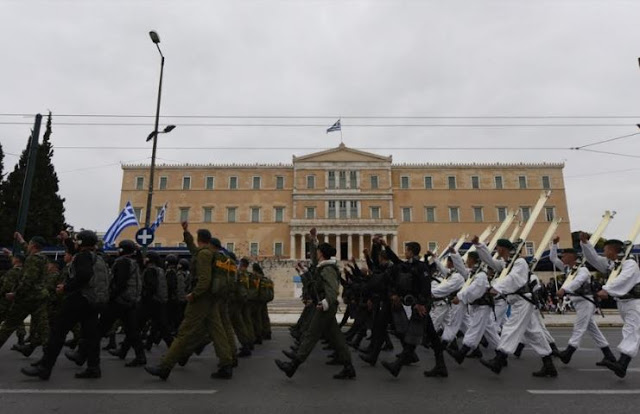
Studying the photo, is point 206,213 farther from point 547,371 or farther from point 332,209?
point 547,371

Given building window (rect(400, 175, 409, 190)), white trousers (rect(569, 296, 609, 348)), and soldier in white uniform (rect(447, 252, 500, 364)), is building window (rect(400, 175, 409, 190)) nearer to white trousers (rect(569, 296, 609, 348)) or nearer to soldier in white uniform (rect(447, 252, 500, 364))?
soldier in white uniform (rect(447, 252, 500, 364))

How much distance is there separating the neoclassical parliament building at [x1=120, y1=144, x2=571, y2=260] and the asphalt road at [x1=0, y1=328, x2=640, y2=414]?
1892 inches

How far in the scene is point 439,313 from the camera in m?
9.16

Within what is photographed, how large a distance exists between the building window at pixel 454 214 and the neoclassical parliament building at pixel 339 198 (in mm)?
134

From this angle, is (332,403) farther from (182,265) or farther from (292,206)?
(292,206)

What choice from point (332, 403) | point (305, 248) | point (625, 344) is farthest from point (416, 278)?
point (305, 248)

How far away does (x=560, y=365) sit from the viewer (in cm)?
692

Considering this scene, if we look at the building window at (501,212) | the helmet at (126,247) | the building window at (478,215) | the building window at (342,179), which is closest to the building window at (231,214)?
the building window at (342,179)

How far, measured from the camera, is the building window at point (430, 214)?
185 ft

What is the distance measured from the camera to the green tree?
3430 cm

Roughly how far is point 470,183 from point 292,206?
79.9 ft

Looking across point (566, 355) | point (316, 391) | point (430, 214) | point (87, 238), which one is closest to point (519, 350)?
point (566, 355)

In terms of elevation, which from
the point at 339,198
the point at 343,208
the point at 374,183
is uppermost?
the point at 374,183

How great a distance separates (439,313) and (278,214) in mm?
48208
